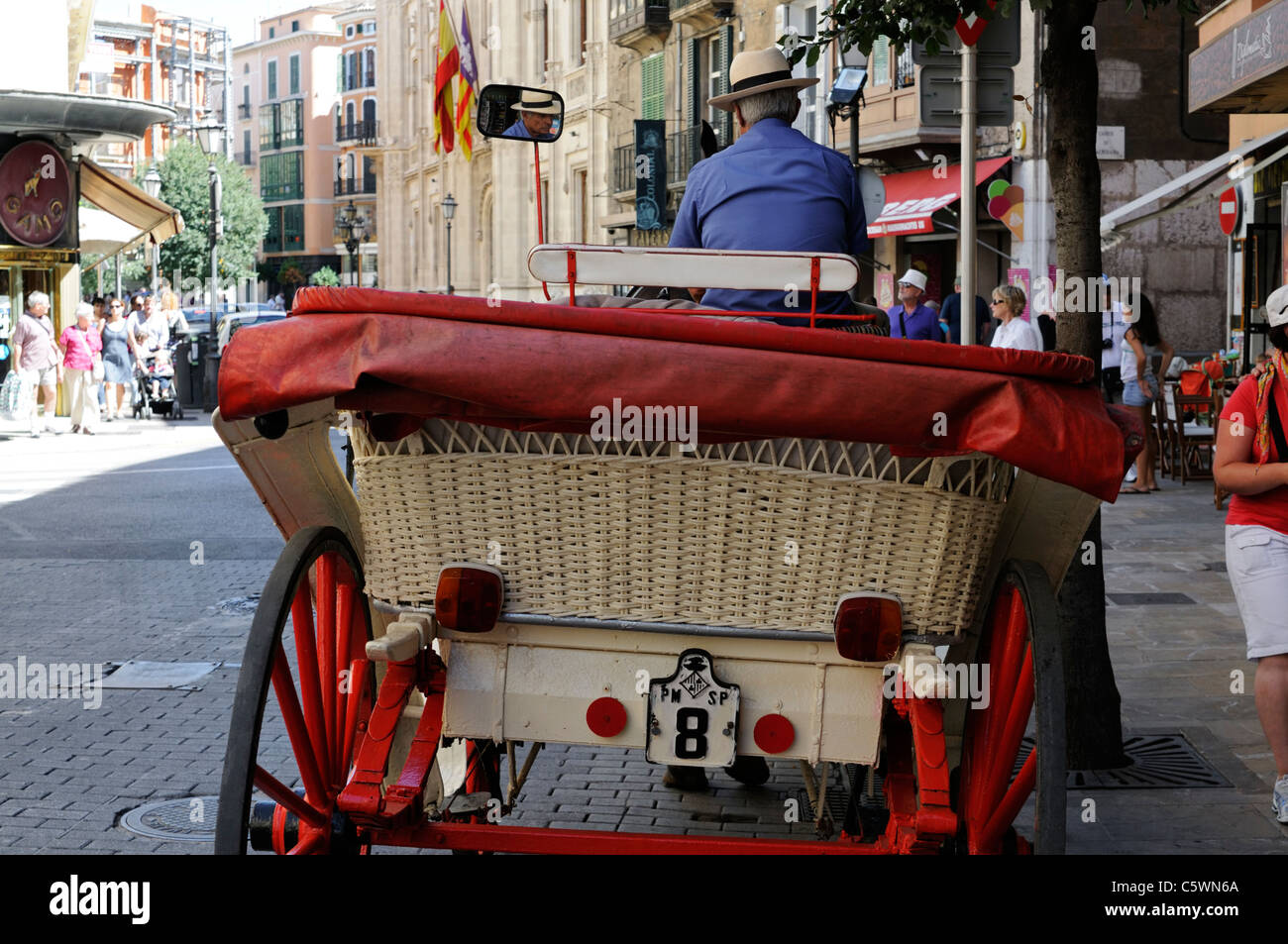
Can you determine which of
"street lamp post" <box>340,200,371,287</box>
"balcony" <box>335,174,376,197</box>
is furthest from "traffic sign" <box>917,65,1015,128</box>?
"balcony" <box>335,174,376,197</box>

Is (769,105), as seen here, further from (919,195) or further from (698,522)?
(919,195)

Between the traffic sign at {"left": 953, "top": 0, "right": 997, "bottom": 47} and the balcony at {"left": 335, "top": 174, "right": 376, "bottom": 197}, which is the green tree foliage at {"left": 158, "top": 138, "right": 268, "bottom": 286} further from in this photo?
the traffic sign at {"left": 953, "top": 0, "right": 997, "bottom": 47}

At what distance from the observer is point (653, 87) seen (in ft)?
136

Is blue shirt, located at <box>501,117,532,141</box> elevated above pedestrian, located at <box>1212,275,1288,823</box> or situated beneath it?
elevated above

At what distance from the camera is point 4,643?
8266 mm

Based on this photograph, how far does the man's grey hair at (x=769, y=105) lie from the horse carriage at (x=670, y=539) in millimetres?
1526

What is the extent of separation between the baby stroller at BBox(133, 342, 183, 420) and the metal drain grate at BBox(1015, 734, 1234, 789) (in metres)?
22.5

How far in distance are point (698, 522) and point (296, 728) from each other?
106cm

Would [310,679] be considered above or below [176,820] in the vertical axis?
above


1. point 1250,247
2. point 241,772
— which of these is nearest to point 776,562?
point 241,772

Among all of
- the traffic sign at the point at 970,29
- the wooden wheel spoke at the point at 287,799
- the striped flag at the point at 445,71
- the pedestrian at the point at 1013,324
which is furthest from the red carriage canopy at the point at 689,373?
the striped flag at the point at 445,71

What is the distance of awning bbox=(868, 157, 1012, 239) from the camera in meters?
26.0

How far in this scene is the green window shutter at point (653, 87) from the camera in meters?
40.9

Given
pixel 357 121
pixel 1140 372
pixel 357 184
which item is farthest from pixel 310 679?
pixel 357 121
